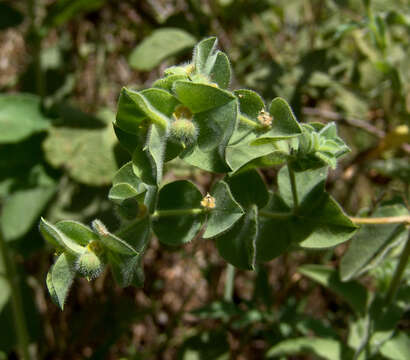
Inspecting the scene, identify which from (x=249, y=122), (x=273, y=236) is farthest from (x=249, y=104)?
(x=273, y=236)

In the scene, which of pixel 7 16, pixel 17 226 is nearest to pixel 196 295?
pixel 17 226

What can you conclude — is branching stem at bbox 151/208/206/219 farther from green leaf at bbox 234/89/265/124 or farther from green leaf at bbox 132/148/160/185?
green leaf at bbox 234/89/265/124

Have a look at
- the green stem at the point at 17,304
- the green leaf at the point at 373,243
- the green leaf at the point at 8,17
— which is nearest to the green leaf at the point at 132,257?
the green leaf at the point at 373,243

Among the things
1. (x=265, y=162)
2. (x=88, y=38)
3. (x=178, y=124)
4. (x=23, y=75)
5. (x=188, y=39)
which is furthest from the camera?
(x=88, y=38)

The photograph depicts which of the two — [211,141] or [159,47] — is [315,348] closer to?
[211,141]

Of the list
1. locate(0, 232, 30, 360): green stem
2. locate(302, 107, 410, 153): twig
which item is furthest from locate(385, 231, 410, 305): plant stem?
locate(0, 232, 30, 360): green stem

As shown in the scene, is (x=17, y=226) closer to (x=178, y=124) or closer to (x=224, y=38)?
(x=224, y=38)
